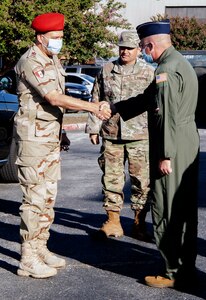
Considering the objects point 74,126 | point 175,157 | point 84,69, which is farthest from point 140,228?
point 84,69

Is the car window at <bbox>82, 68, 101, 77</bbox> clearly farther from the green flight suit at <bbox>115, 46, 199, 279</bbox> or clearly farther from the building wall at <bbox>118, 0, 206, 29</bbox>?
the green flight suit at <bbox>115, 46, 199, 279</bbox>

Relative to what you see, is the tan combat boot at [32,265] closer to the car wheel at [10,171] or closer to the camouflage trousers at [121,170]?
the camouflage trousers at [121,170]

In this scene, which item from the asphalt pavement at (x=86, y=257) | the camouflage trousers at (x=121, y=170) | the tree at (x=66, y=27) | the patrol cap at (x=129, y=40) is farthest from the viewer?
the tree at (x=66, y=27)

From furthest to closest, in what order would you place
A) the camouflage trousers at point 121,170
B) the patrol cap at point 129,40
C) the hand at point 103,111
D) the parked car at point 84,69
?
the parked car at point 84,69 < the camouflage trousers at point 121,170 < the patrol cap at point 129,40 < the hand at point 103,111

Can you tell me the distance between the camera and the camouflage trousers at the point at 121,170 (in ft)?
23.6

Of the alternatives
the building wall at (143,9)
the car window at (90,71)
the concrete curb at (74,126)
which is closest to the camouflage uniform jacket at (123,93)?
the concrete curb at (74,126)

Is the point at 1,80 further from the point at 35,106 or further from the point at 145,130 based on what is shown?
the point at 35,106

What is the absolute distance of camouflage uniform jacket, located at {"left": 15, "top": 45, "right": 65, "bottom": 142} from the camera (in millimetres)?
5816

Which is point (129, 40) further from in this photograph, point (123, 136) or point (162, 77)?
point (162, 77)

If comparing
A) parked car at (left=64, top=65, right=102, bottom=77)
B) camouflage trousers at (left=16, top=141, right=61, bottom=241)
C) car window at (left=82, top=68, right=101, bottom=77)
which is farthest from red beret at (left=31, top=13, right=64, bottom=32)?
car window at (left=82, top=68, right=101, bottom=77)

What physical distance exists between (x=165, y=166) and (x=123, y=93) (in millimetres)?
1883

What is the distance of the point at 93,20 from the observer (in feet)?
83.0

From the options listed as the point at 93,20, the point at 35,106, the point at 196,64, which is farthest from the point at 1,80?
the point at 93,20

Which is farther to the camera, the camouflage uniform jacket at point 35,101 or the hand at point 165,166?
the camouflage uniform jacket at point 35,101
